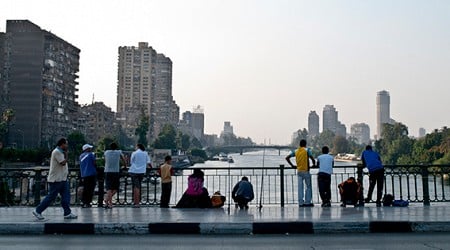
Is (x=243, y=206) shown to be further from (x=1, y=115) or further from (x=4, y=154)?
(x=1, y=115)

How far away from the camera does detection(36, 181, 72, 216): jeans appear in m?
11.3

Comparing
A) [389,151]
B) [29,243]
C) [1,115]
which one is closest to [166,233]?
[29,243]

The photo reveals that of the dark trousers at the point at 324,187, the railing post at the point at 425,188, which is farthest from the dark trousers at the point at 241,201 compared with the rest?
the railing post at the point at 425,188

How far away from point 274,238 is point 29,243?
14.3 feet

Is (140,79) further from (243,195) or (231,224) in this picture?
(231,224)

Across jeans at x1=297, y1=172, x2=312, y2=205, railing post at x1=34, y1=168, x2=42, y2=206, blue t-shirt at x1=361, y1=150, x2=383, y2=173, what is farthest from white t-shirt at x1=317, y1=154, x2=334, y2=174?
railing post at x1=34, y1=168, x2=42, y2=206

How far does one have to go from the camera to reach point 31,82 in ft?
326

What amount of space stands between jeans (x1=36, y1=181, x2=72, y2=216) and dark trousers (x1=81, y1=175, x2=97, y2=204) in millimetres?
2095

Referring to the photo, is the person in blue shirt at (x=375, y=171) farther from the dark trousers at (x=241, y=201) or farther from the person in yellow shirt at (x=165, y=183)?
the person in yellow shirt at (x=165, y=183)

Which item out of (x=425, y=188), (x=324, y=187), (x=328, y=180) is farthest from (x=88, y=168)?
(x=425, y=188)

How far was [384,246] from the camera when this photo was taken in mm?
8555

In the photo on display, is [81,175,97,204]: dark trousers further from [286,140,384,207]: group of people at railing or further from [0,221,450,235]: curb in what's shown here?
[286,140,384,207]: group of people at railing

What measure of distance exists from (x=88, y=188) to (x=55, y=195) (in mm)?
2638

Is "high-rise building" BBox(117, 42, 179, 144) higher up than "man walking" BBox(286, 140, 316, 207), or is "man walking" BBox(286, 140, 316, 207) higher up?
"high-rise building" BBox(117, 42, 179, 144)
